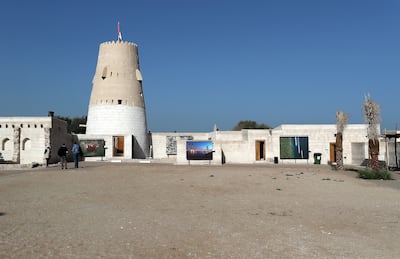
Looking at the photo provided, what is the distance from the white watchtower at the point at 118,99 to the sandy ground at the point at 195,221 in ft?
67.2

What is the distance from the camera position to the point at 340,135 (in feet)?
72.5

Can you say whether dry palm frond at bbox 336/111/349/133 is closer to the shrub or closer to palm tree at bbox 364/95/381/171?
palm tree at bbox 364/95/381/171

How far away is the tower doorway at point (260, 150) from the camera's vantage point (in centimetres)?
2789

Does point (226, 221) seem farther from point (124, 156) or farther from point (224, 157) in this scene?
point (124, 156)

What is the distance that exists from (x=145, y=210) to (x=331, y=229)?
4.01m

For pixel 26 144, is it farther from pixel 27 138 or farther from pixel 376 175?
pixel 376 175

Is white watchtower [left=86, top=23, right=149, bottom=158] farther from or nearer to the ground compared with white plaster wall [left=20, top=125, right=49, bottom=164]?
farther from the ground

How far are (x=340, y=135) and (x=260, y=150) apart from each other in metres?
7.31

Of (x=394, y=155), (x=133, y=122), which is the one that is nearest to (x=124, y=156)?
(x=133, y=122)

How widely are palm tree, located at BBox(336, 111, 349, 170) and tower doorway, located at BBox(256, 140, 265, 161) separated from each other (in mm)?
6659

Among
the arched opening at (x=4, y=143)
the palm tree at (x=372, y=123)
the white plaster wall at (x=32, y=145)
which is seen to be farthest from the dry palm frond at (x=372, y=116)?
the arched opening at (x=4, y=143)

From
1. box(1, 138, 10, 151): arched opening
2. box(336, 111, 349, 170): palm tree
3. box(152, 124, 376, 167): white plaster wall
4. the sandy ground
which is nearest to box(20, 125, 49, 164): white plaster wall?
box(1, 138, 10, 151): arched opening

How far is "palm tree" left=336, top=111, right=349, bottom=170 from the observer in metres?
21.6

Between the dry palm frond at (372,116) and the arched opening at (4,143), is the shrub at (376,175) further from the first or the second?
the arched opening at (4,143)
